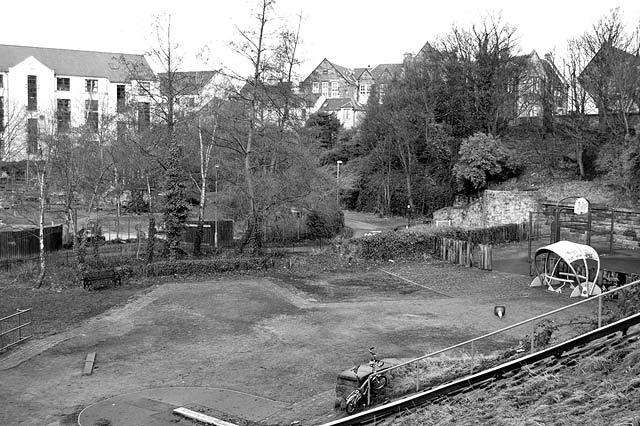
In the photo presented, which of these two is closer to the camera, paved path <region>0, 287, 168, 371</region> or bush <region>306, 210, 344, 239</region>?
paved path <region>0, 287, 168, 371</region>

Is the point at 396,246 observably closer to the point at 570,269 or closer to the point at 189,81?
the point at 570,269

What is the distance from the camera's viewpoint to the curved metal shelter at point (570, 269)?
2198 centimetres

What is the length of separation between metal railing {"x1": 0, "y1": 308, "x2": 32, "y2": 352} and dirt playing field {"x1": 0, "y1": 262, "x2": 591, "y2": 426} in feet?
3.59

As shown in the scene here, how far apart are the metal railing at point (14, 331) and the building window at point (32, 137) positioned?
21221 mm

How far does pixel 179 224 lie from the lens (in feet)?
98.9

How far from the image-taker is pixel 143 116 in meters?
37.1

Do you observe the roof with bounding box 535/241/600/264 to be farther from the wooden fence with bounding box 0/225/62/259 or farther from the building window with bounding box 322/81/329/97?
the building window with bounding box 322/81/329/97

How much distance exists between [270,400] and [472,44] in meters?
43.9

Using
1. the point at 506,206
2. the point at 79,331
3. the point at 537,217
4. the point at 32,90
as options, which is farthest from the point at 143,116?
the point at 32,90

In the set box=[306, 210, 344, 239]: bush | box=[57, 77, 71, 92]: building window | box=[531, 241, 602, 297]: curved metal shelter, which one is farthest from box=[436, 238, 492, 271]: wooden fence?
box=[57, 77, 71, 92]: building window

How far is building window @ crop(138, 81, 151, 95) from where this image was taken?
94.2 feet

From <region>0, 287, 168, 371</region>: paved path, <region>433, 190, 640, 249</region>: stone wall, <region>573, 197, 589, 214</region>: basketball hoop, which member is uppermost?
<region>573, 197, 589, 214</region>: basketball hoop

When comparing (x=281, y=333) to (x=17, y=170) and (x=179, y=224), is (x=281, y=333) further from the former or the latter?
(x=17, y=170)

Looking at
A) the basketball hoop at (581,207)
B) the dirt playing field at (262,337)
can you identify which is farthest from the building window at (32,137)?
the basketball hoop at (581,207)
